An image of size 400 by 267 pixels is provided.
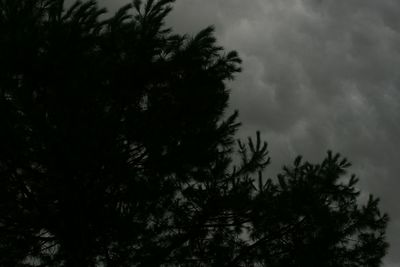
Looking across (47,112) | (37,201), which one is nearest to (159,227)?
(37,201)

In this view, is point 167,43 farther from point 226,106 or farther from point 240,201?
point 240,201

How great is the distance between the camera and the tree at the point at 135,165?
270 inches

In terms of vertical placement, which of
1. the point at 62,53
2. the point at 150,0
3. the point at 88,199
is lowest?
the point at 88,199

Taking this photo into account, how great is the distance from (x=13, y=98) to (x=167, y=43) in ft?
9.08

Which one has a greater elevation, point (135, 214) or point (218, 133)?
point (218, 133)

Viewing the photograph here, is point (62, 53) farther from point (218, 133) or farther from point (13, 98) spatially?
point (218, 133)

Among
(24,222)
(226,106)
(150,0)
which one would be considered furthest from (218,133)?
(24,222)

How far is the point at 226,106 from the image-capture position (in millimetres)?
8805

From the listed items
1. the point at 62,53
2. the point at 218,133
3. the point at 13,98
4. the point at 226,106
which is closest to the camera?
the point at 13,98

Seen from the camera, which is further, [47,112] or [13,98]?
[47,112]

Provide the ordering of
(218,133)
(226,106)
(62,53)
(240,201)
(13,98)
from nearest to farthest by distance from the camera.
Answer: (13,98) → (62,53) → (240,201) → (218,133) → (226,106)

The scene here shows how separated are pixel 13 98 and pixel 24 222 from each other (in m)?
1.86

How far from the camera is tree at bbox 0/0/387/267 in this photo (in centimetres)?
685

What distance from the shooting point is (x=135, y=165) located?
7.89 m
